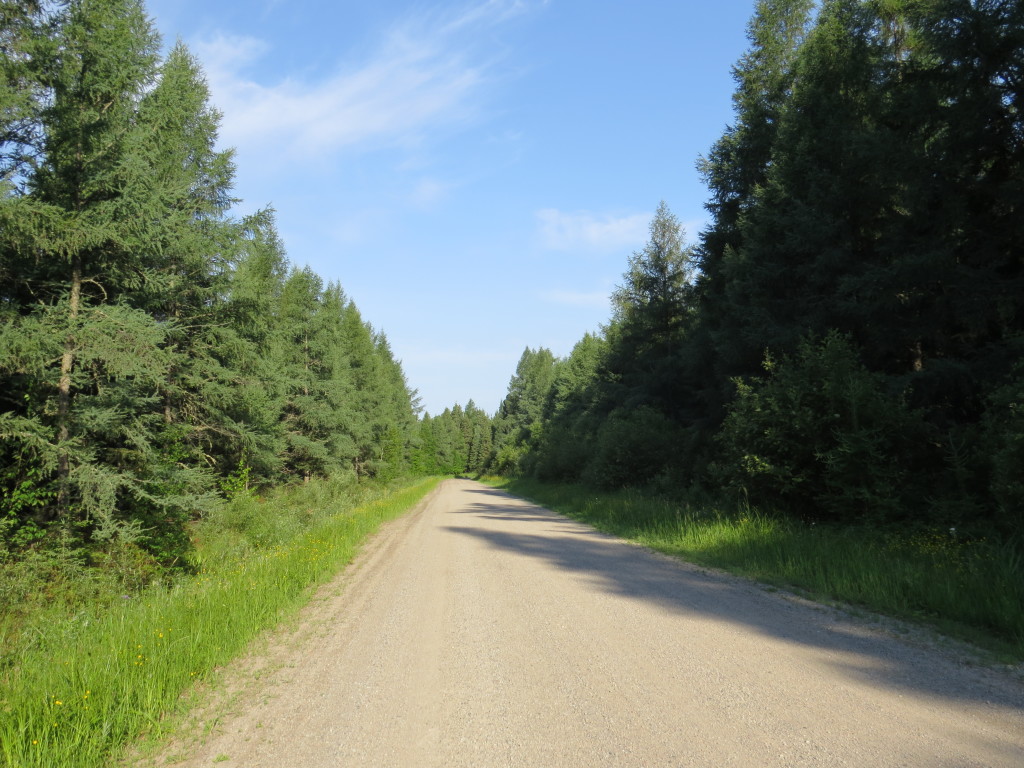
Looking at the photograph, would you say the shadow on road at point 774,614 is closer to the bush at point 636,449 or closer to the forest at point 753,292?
the forest at point 753,292

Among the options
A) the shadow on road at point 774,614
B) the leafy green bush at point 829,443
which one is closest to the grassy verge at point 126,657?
the shadow on road at point 774,614

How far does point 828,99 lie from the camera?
1650 centimetres

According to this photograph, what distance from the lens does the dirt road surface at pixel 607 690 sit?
342 centimetres

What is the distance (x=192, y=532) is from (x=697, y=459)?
16.4 metres

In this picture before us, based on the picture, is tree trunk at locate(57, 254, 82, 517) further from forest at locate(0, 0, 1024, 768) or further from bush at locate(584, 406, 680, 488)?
bush at locate(584, 406, 680, 488)

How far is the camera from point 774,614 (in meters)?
6.59

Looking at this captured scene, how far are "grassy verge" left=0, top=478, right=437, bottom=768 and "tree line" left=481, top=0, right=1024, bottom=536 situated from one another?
9.73m

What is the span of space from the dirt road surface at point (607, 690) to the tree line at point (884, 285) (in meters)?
4.74

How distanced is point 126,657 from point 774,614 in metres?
6.43

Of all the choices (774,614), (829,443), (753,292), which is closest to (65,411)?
(774,614)

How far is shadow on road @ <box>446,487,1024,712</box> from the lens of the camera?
450 cm

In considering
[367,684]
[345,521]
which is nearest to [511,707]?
[367,684]

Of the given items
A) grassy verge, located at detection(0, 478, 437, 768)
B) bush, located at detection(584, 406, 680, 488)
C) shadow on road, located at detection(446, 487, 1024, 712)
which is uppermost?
bush, located at detection(584, 406, 680, 488)

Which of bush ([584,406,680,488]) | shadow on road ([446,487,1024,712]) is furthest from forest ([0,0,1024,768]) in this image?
bush ([584,406,680,488])
